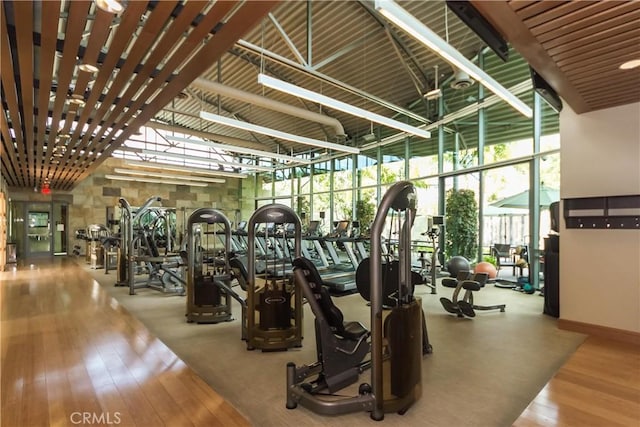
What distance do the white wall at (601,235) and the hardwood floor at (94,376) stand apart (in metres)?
4.20

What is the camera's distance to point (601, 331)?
3.99 meters

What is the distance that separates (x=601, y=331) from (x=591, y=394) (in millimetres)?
1843

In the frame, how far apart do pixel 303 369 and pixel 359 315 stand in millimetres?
2416

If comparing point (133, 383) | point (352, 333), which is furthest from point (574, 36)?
point (133, 383)

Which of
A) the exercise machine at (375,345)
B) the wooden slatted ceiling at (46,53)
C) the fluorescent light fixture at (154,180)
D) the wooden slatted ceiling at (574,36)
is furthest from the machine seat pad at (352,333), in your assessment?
the fluorescent light fixture at (154,180)

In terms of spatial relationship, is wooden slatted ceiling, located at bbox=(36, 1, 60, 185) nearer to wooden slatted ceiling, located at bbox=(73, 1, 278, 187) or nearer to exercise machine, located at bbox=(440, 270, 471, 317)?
wooden slatted ceiling, located at bbox=(73, 1, 278, 187)

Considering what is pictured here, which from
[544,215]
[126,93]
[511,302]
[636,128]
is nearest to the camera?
[636,128]

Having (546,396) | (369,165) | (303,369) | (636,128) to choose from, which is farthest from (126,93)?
(369,165)

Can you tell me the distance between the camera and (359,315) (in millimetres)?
5012

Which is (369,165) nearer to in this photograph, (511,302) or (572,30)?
(511,302)

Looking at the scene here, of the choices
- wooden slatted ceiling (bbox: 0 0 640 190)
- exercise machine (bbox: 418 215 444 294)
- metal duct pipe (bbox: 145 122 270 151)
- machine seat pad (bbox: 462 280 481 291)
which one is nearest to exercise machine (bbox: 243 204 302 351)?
wooden slatted ceiling (bbox: 0 0 640 190)

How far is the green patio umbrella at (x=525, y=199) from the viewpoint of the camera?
22.0 feet

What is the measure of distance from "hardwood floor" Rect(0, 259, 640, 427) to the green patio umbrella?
355 centimetres

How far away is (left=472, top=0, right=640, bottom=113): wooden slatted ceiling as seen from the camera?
6.95 ft
